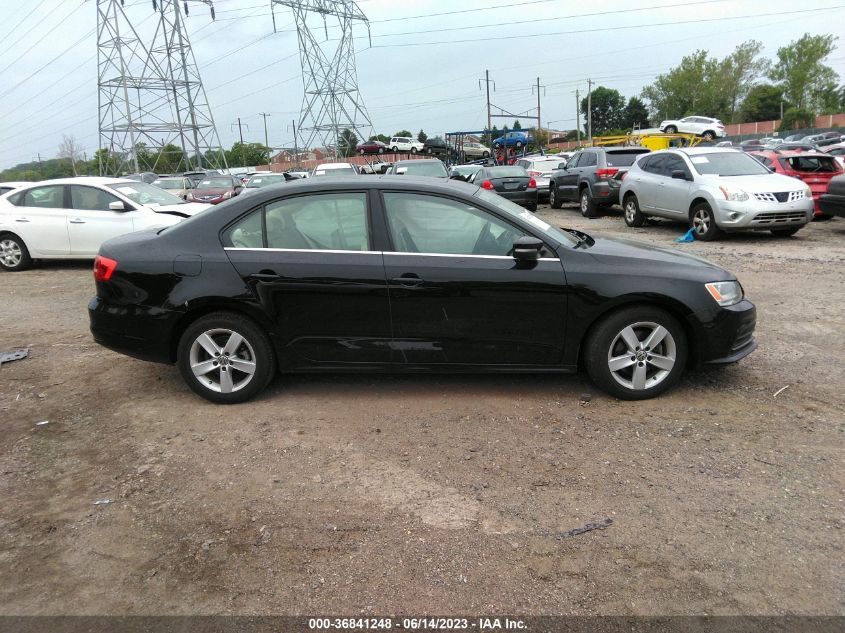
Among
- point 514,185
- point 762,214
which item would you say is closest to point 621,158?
point 514,185

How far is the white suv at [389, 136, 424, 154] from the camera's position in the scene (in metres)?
45.8

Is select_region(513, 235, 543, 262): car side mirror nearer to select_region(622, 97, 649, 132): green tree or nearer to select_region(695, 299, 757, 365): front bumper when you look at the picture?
select_region(695, 299, 757, 365): front bumper

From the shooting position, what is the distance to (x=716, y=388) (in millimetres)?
4613

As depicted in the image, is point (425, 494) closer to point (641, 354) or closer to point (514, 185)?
point (641, 354)

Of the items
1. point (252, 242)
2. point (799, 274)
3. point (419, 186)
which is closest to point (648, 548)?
point (419, 186)

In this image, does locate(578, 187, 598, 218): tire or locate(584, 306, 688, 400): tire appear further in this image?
locate(578, 187, 598, 218): tire

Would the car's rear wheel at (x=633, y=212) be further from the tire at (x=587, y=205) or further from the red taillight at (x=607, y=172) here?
the red taillight at (x=607, y=172)

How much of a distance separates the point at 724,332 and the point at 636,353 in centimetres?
63

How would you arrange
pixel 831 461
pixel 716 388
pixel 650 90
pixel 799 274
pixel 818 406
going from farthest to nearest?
pixel 650 90 → pixel 799 274 → pixel 716 388 → pixel 818 406 → pixel 831 461

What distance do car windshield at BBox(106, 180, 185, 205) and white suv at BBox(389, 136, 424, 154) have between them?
35.3 metres

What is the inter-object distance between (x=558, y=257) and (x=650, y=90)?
102025mm

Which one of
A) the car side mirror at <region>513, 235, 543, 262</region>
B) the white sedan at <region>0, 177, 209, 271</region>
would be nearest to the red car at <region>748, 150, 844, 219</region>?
the car side mirror at <region>513, 235, 543, 262</region>

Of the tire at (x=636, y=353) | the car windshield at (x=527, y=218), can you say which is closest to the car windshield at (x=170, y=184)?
the car windshield at (x=527, y=218)

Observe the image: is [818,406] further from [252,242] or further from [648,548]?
[252,242]
